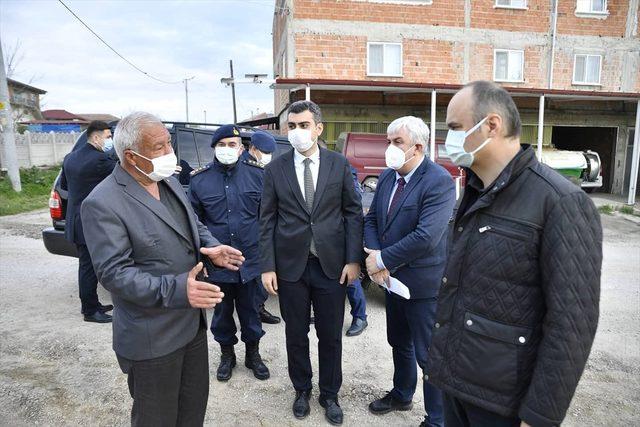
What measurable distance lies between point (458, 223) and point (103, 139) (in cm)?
375

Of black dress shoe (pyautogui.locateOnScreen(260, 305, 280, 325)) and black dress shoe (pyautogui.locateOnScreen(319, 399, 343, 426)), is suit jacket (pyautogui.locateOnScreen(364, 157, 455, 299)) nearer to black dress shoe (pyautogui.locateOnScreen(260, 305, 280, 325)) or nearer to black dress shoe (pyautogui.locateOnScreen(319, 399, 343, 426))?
black dress shoe (pyautogui.locateOnScreen(319, 399, 343, 426))

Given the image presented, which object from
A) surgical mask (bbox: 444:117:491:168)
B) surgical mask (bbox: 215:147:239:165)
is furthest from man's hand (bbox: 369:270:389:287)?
surgical mask (bbox: 215:147:239:165)

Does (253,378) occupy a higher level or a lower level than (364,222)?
lower

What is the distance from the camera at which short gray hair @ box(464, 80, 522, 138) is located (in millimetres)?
1442

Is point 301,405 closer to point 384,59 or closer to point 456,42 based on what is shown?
point 384,59

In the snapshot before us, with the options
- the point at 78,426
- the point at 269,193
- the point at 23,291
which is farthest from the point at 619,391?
the point at 23,291

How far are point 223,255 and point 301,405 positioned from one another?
1.30 meters

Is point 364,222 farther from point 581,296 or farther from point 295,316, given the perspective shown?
point 581,296

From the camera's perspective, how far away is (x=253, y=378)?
130 inches

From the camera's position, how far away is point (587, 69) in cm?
1600

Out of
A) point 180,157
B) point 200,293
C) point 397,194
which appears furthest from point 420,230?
point 180,157

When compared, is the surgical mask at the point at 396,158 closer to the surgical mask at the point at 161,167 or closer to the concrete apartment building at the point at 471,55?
the surgical mask at the point at 161,167

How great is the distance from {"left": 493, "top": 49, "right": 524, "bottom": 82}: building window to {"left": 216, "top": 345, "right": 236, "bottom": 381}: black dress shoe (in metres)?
15.1

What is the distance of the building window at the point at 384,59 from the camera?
576 inches
